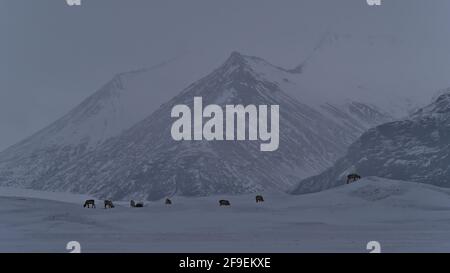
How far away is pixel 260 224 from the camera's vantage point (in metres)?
41.7

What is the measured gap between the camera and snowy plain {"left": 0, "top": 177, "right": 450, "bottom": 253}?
26419 millimetres

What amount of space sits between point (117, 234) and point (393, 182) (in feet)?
97.5

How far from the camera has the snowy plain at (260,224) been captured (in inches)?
1040

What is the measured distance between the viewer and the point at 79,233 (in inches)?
1431

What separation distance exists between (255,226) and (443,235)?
1181 cm
